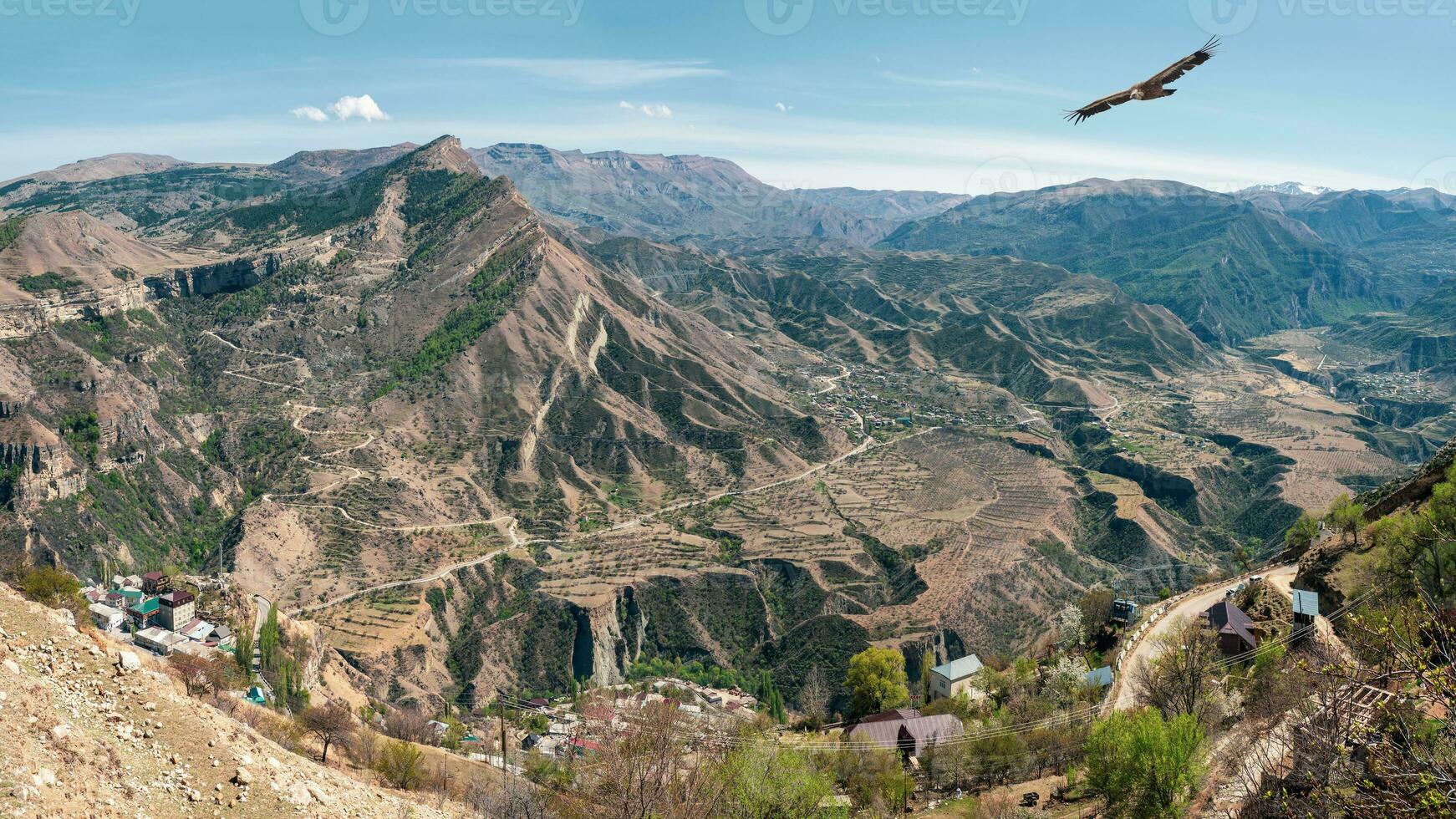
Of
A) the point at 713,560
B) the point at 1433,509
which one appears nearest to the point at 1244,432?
the point at 713,560

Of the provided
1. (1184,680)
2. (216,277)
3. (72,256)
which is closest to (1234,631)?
(1184,680)

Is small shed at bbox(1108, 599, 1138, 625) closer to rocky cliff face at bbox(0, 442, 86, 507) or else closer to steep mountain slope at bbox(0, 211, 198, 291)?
rocky cliff face at bbox(0, 442, 86, 507)

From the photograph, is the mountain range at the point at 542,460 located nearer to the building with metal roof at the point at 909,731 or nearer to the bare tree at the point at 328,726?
the building with metal roof at the point at 909,731

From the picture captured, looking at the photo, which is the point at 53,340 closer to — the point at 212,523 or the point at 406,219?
the point at 212,523

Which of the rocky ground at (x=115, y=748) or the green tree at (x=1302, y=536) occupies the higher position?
the rocky ground at (x=115, y=748)

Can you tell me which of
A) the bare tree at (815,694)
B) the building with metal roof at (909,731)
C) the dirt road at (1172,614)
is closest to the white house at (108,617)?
the building with metal roof at (909,731)

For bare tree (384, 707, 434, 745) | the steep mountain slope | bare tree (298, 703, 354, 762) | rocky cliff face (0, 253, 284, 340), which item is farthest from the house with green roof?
the steep mountain slope
